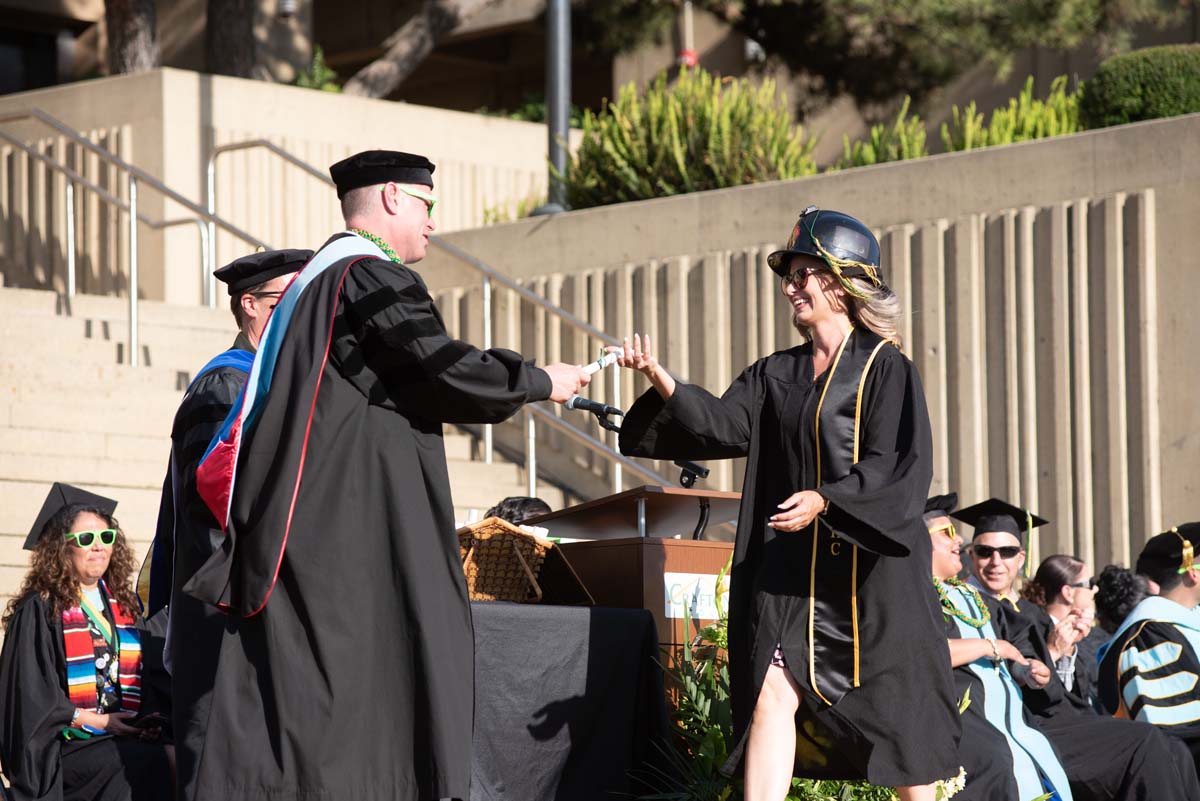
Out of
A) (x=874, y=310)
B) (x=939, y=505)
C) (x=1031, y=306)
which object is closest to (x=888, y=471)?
(x=874, y=310)

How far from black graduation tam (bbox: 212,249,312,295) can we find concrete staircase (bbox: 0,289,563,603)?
3.09 metres

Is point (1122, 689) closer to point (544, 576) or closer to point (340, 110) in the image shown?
point (544, 576)

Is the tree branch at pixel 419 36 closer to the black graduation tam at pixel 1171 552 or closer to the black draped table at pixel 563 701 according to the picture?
the black graduation tam at pixel 1171 552

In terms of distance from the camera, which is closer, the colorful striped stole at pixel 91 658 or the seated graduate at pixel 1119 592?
the colorful striped stole at pixel 91 658

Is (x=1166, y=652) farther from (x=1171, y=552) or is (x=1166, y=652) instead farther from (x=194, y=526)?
(x=194, y=526)

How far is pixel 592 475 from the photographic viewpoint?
36.4ft

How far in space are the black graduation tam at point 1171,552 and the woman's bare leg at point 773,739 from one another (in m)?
2.90

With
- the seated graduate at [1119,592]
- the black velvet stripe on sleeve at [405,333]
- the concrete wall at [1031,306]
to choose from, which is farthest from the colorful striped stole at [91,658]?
the concrete wall at [1031,306]

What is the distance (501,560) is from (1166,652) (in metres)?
2.87

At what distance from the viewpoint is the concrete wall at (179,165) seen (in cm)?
1260

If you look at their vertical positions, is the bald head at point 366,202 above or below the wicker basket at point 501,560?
above

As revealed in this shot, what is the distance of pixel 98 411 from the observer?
8961 mm

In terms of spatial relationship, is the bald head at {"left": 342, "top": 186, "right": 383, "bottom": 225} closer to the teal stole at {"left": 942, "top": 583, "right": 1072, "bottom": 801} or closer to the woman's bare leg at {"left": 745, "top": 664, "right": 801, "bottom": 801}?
the woman's bare leg at {"left": 745, "top": 664, "right": 801, "bottom": 801}

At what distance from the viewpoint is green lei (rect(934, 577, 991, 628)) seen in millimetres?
6473
